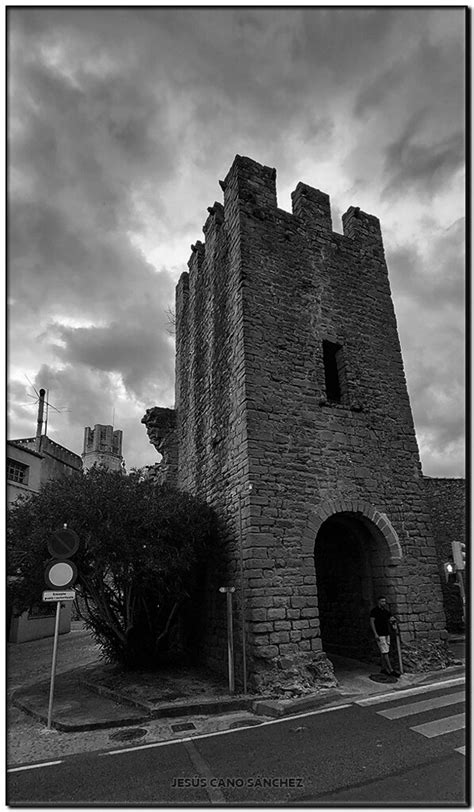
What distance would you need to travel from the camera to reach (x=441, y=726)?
223 inches

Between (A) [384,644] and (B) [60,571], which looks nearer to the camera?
(B) [60,571]

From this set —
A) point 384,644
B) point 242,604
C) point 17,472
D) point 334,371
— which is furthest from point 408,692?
point 17,472

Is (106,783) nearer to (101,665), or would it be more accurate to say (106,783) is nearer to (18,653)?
(101,665)

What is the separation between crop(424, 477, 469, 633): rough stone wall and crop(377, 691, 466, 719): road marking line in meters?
7.25

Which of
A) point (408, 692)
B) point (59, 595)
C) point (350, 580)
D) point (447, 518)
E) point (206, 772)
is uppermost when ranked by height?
point (447, 518)

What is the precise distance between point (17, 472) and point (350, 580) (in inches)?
532

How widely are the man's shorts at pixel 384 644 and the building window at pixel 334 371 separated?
464 cm

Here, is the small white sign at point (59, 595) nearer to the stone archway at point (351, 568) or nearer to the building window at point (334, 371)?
the stone archway at point (351, 568)

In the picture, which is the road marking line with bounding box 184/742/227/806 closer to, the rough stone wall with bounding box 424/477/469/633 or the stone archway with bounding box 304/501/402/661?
the stone archway with bounding box 304/501/402/661

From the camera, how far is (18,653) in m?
14.7

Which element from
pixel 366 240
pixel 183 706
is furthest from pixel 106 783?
pixel 366 240

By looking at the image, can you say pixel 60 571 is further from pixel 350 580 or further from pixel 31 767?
pixel 350 580

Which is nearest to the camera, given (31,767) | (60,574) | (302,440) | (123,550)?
(31,767)

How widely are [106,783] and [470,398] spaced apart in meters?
4.95
